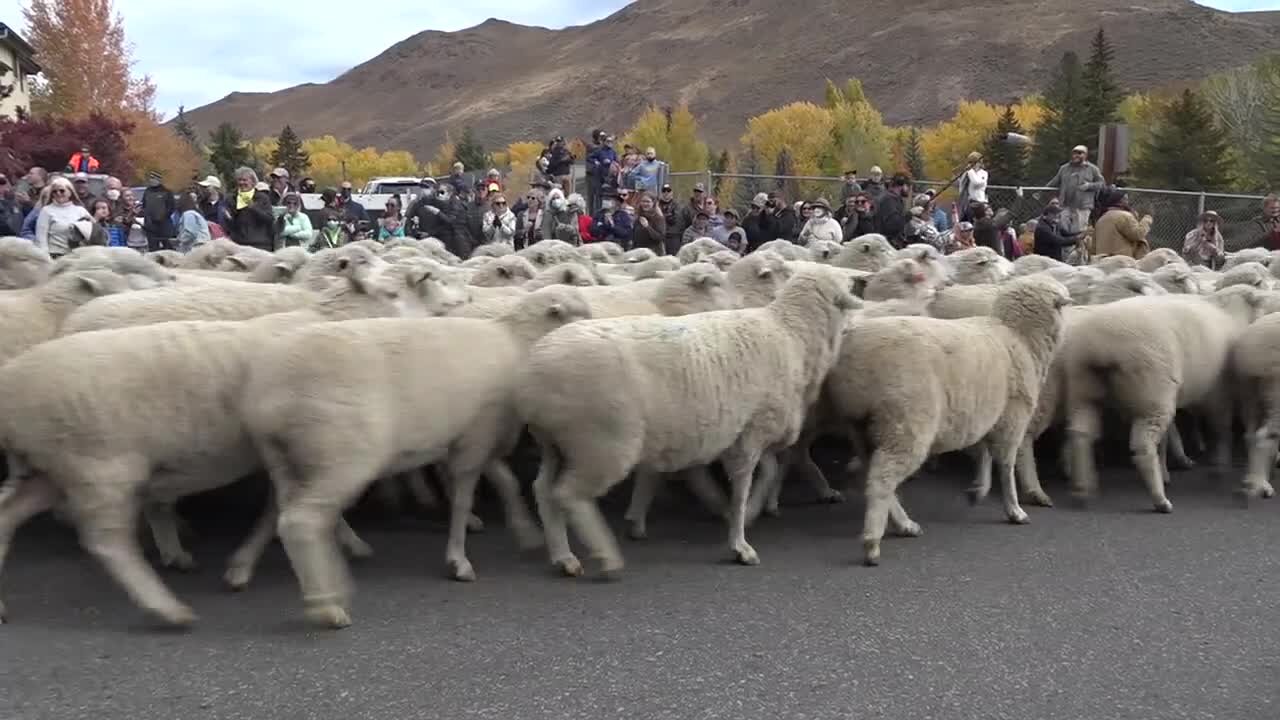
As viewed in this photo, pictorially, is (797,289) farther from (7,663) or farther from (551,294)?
(7,663)

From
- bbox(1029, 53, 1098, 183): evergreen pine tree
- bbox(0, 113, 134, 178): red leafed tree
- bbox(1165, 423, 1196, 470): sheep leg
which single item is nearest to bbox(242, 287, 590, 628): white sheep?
bbox(1165, 423, 1196, 470): sheep leg

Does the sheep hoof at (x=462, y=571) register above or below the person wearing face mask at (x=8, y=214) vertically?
below

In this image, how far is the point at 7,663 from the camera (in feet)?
12.8

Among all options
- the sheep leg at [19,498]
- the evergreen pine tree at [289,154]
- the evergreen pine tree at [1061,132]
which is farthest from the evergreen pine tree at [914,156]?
the sheep leg at [19,498]

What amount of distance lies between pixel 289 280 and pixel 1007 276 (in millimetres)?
5259

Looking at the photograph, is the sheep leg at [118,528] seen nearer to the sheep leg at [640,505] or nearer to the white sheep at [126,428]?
the white sheep at [126,428]

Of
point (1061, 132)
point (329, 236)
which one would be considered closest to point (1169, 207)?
point (329, 236)

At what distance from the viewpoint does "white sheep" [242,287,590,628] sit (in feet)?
13.4

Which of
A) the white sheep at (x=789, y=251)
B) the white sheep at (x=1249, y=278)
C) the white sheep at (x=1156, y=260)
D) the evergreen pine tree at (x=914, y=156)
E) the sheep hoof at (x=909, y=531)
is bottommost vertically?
Answer: the evergreen pine tree at (x=914, y=156)

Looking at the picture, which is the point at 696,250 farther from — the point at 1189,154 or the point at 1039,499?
the point at 1189,154

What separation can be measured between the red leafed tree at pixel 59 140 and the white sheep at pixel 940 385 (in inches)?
1334

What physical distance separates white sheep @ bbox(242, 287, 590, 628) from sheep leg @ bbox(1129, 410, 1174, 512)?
3808 mm

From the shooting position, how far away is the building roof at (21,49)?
1774 inches

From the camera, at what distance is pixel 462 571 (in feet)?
16.1
